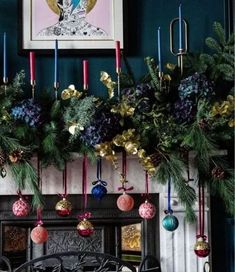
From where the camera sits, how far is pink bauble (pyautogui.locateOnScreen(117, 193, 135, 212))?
208 centimetres

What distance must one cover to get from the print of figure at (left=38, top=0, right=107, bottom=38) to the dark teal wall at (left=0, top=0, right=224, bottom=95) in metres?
0.10

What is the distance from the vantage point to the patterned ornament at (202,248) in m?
2.06

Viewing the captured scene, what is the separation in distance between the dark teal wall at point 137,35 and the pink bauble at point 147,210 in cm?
53

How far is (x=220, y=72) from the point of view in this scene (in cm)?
216

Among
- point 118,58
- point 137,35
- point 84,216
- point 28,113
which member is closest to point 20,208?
point 84,216

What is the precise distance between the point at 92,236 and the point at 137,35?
0.88 m

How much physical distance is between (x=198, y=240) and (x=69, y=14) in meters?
1.07

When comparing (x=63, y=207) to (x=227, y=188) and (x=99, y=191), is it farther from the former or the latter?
(x=227, y=188)

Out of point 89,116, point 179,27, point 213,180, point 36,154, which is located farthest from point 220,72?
point 36,154

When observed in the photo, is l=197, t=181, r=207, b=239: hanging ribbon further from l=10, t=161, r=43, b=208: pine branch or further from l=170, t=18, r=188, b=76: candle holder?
l=10, t=161, r=43, b=208: pine branch

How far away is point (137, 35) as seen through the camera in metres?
2.34

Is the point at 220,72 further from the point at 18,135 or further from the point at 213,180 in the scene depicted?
the point at 18,135

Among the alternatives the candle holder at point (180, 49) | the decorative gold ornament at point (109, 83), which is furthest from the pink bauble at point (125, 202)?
the candle holder at point (180, 49)

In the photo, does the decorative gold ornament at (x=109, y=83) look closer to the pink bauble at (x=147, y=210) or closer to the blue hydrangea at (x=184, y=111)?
the blue hydrangea at (x=184, y=111)
